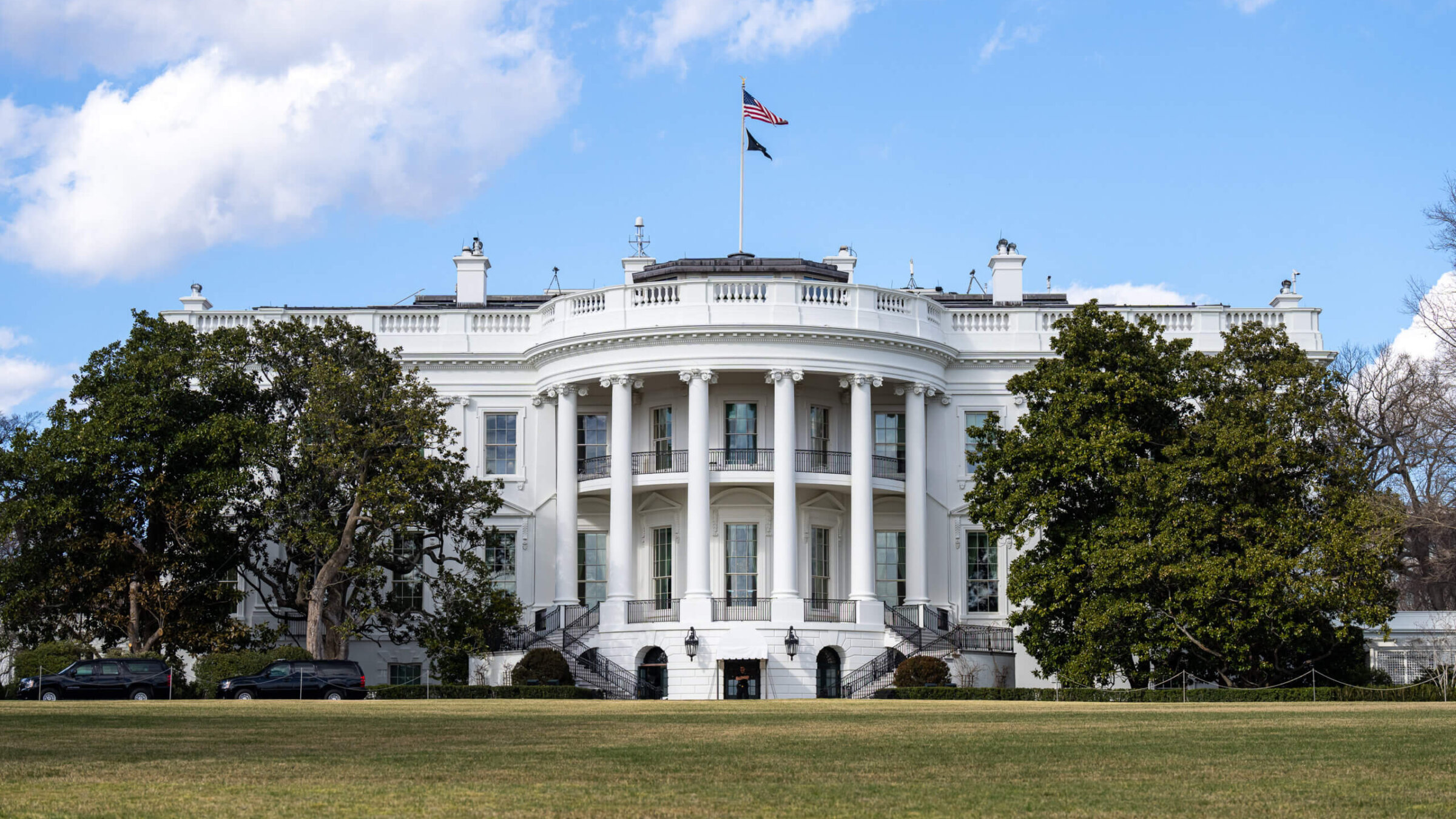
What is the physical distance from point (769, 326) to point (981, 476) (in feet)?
24.2

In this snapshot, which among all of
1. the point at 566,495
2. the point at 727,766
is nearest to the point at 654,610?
the point at 566,495

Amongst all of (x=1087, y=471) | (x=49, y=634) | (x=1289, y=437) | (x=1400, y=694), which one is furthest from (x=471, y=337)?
(x=1400, y=694)

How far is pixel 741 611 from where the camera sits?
4375 cm

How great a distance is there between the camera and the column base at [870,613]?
143 feet

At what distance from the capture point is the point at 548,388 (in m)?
47.0

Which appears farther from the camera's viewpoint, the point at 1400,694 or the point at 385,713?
the point at 1400,694

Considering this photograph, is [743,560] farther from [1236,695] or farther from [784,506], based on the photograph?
[1236,695]

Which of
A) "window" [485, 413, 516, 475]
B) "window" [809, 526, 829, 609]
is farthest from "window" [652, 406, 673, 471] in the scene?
"window" [809, 526, 829, 609]

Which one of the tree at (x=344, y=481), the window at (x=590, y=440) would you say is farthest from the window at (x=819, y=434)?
the tree at (x=344, y=481)

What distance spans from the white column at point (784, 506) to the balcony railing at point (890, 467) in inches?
163

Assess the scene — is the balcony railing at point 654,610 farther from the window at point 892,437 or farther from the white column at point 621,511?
the window at point 892,437

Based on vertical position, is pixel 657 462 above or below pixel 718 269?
below

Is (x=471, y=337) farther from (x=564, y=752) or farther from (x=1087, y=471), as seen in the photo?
(x=564, y=752)

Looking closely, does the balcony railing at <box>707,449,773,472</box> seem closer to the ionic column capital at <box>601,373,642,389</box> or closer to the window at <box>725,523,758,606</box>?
the window at <box>725,523,758,606</box>
